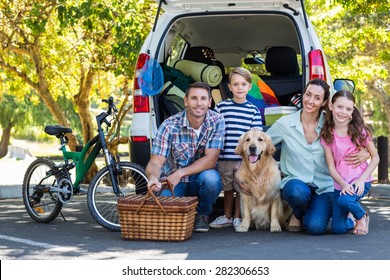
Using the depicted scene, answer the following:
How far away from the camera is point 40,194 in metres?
8.49

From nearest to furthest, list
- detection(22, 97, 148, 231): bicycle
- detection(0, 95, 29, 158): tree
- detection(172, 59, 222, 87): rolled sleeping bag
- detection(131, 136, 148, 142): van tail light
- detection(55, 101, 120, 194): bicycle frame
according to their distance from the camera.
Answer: detection(22, 97, 148, 231): bicycle
detection(131, 136, 148, 142): van tail light
detection(55, 101, 120, 194): bicycle frame
detection(172, 59, 222, 87): rolled sleeping bag
detection(0, 95, 29, 158): tree

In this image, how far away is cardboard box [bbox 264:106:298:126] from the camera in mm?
8133

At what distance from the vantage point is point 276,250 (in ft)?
20.8

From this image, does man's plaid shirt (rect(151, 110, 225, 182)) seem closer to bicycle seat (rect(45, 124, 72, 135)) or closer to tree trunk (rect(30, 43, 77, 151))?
bicycle seat (rect(45, 124, 72, 135))

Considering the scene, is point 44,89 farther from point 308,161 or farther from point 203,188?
point 308,161

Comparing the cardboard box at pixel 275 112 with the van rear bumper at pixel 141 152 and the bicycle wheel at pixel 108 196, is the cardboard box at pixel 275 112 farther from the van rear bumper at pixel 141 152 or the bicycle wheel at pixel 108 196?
the bicycle wheel at pixel 108 196

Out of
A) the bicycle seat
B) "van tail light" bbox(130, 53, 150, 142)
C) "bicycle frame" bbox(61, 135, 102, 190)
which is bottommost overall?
"bicycle frame" bbox(61, 135, 102, 190)

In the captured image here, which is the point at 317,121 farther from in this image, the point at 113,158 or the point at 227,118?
the point at 113,158

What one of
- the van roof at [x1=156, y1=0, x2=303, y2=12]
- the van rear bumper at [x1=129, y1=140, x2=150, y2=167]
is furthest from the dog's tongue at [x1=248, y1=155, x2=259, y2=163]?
the van roof at [x1=156, y1=0, x2=303, y2=12]

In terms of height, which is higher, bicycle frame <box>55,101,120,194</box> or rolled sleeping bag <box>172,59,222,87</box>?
rolled sleeping bag <box>172,59,222,87</box>

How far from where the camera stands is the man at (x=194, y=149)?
724 centimetres

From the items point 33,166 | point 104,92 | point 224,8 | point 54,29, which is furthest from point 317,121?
point 104,92

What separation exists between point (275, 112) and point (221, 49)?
2691mm

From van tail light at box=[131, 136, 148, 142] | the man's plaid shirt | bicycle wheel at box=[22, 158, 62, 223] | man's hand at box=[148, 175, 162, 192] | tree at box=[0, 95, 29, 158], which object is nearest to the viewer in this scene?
man's hand at box=[148, 175, 162, 192]
